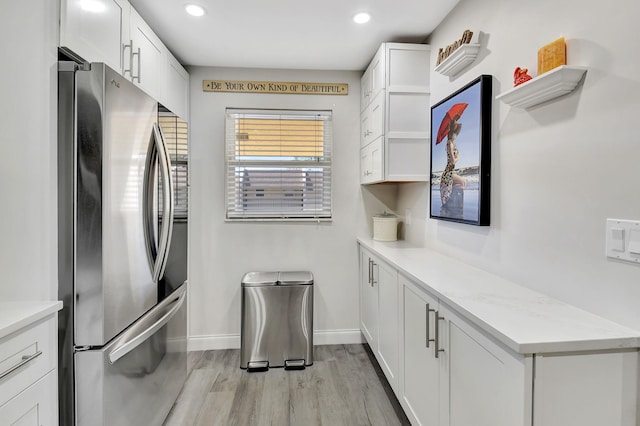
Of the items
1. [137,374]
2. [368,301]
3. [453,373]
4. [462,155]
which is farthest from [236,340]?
[462,155]

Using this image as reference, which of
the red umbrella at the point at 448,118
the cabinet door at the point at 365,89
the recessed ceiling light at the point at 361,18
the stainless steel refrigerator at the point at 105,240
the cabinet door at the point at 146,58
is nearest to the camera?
the stainless steel refrigerator at the point at 105,240

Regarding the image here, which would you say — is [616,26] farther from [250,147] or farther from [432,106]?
[250,147]

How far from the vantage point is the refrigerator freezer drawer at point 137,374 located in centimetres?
131

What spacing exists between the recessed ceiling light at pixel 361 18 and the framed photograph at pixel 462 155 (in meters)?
0.73

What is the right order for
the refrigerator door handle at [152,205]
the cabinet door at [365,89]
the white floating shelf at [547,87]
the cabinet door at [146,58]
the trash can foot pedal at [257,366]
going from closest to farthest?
the white floating shelf at [547,87] < the refrigerator door handle at [152,205] < the cabinet door at [146,58] < the trash can foot pedal at [257,366] < the cabinet door at [365,89]

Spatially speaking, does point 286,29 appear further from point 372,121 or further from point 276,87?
point 372,121

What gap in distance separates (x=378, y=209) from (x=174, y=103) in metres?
1.96

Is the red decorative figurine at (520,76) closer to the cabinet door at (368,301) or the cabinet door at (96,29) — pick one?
the cabinet door at (368,301)

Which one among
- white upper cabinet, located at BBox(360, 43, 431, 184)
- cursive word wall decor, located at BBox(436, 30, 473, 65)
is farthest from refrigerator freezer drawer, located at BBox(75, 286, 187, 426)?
cursive word wall decor, located at BBox(436, 30, 473, 65)

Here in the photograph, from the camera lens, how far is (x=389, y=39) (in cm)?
240

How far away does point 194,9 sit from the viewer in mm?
2010
